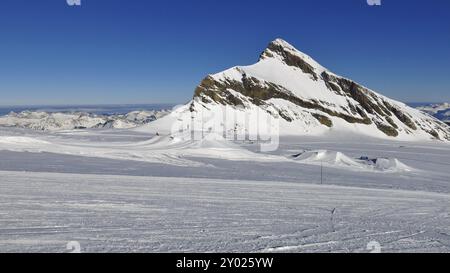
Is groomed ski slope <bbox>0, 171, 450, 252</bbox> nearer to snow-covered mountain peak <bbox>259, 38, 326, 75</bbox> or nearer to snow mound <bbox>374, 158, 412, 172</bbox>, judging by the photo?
snow mound <bbox>374, 158, 412, 172</bbox>

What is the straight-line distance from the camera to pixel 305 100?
292 ft

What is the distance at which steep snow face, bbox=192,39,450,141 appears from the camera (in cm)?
8212

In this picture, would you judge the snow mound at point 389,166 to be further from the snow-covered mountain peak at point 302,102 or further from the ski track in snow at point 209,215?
the snow-covered mountain peak at point 302,102

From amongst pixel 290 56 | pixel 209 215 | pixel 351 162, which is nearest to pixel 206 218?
pixel 209 215

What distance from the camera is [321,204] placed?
503 inches

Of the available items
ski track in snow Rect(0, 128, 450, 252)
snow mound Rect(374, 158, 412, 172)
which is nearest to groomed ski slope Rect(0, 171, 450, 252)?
ski track in snow Rect(0, 128, 450, 252)

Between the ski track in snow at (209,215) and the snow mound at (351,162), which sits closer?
the ski track in snow at (209,215)

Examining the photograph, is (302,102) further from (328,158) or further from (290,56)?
(328,158)

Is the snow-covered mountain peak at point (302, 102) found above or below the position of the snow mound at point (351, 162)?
above

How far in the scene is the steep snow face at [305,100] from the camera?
8212 centimetres

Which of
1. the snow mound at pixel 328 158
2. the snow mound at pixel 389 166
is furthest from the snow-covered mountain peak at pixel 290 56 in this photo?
the snow mound at pixel 389 166
